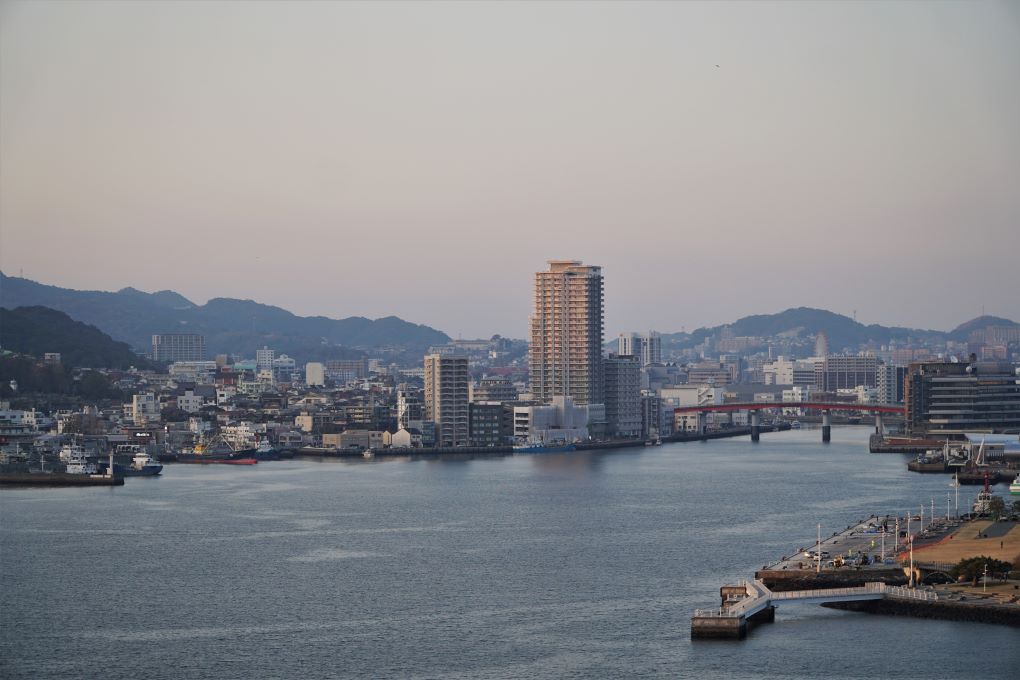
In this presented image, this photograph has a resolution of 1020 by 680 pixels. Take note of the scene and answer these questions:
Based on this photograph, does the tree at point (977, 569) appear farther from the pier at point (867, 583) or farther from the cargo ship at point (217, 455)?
the cargo ship at point (217, 455)

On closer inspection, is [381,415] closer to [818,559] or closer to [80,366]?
[80,366]

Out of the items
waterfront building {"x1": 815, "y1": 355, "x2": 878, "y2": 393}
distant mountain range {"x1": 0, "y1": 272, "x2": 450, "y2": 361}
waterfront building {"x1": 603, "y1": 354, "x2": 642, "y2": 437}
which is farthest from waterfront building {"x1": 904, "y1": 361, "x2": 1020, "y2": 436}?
distant mountain range {"x1": 0, "y1": 272, "x2": 450, "y2": 361}

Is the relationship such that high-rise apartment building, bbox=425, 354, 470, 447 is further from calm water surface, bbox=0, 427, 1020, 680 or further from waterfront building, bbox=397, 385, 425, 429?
calm water surface, bbox=0, 427, 1020, 680

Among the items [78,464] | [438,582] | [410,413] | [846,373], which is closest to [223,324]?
[846,373]

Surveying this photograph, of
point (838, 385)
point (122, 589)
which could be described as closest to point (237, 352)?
point (838, 385)

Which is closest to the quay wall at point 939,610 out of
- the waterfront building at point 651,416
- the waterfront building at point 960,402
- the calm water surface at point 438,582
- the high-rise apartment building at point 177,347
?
the calm water surface at point 438,582

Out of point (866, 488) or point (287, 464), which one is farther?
point (287, 464)
